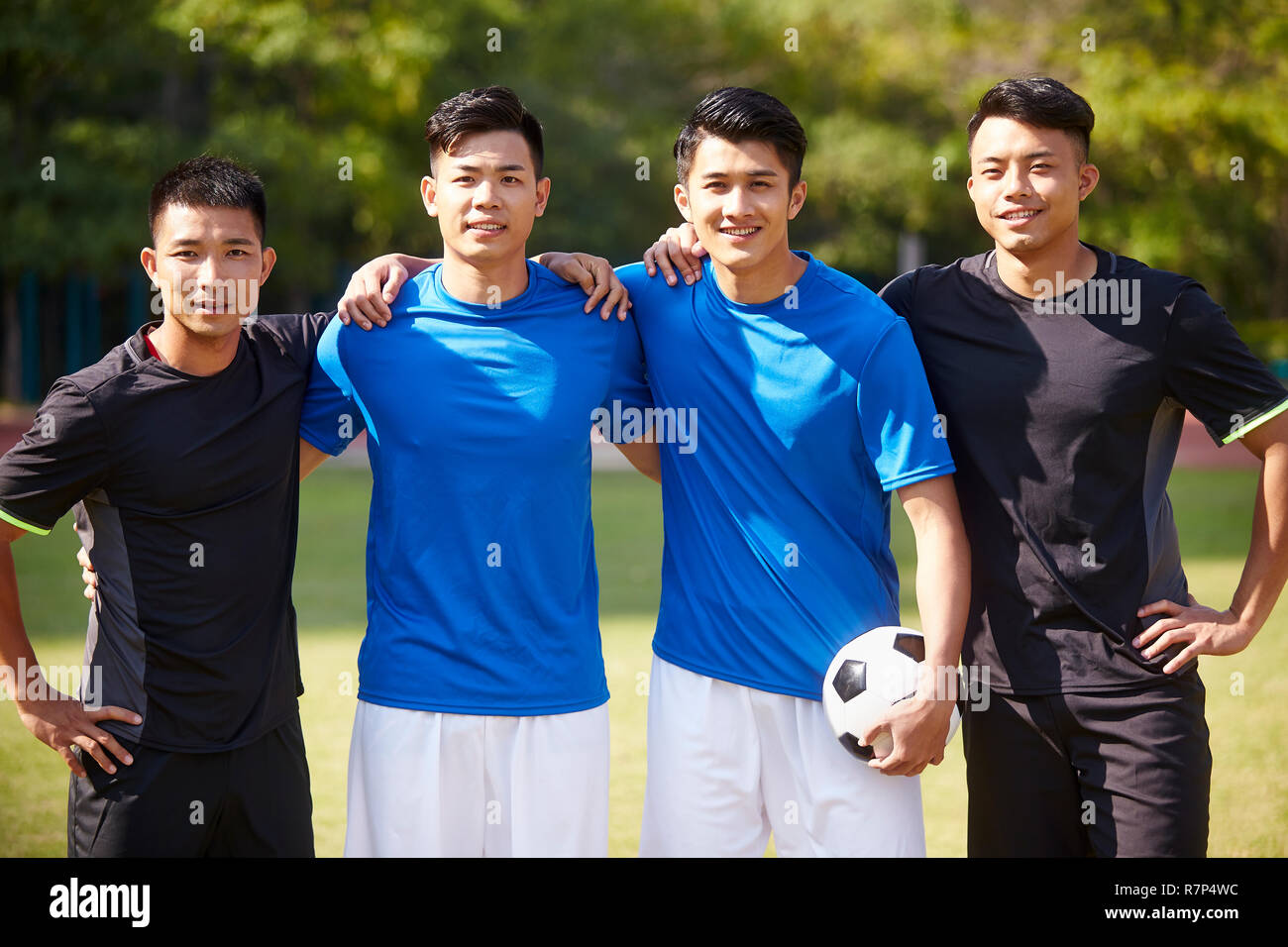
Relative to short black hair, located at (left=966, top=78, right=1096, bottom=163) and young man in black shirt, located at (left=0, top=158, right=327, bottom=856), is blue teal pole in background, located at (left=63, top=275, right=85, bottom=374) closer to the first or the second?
young man in black shirt, located at (left=0, top=158, right=327, bottom=856)

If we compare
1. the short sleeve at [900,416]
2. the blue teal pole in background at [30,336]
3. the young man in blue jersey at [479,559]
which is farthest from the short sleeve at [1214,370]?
the blue teal pole in background at [30,336]

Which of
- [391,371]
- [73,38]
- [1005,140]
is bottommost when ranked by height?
[391,371]

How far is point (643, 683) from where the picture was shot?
779 cm

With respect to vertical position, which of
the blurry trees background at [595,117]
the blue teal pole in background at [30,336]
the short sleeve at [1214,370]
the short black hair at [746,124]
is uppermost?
the blurry trees background at [595,117]

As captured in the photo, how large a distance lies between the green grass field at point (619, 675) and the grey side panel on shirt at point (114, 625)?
6.17 feet

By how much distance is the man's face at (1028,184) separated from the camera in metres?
3.64

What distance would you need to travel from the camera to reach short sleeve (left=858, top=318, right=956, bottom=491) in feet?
11.2

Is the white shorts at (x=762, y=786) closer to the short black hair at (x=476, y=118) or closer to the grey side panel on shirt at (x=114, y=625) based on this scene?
the grey side panel on shirt at (x=114, y=625)

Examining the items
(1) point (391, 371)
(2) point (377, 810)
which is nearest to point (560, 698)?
(2) point (377, 810)

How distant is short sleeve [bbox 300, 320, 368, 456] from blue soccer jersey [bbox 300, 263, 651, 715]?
8 cm

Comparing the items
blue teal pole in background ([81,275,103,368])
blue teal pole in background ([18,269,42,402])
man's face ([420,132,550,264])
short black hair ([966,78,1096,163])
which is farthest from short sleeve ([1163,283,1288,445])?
blue teal pole in background ([18,269,42,402])

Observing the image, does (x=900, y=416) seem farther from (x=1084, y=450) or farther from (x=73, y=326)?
(x=73, y=326)
